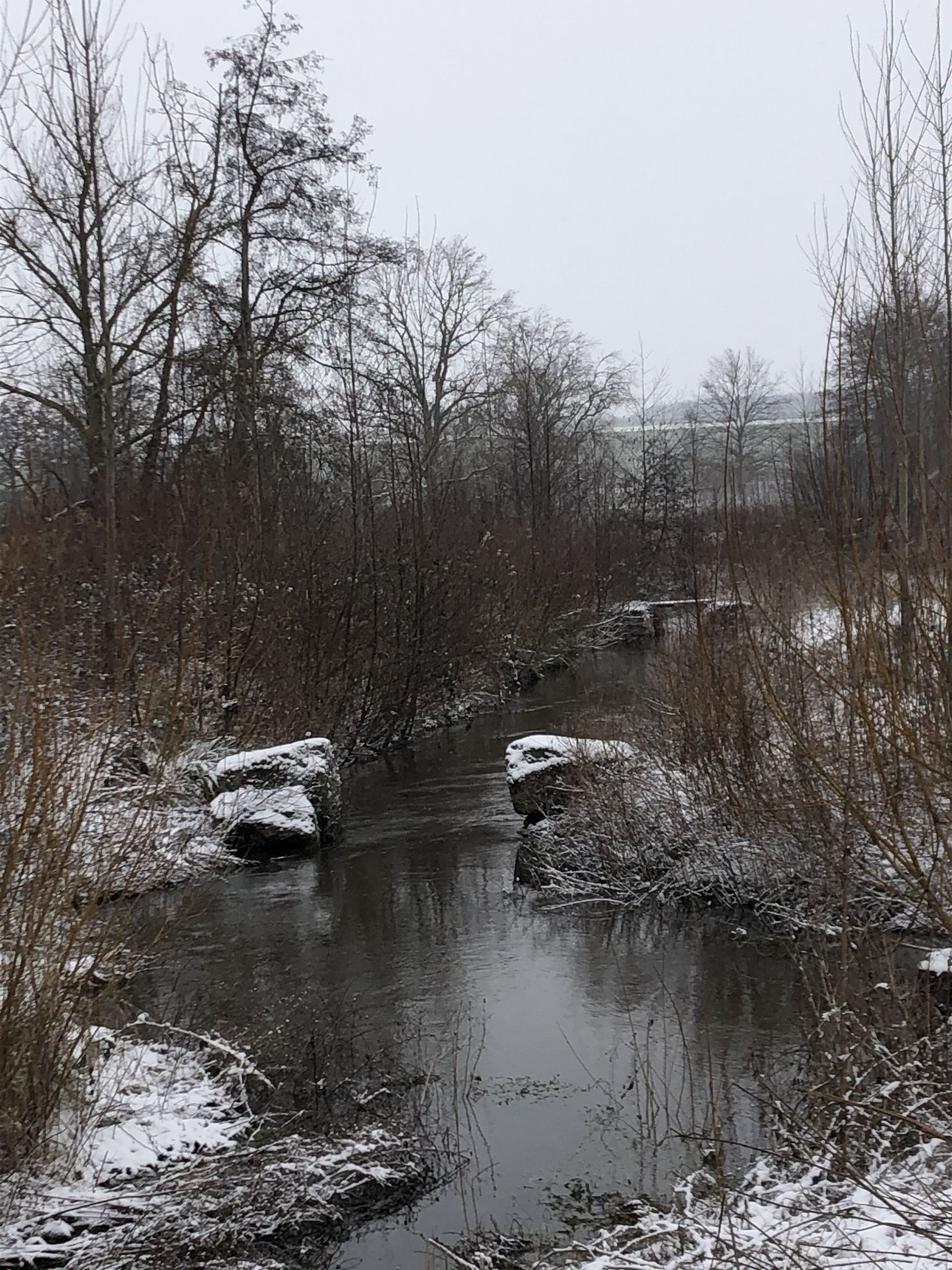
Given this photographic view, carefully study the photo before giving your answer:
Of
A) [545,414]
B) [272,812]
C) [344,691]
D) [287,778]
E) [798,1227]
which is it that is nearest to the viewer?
[798,1227]

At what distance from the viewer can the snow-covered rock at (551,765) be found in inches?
373

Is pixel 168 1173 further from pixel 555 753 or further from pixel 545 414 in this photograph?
pixel 545 414

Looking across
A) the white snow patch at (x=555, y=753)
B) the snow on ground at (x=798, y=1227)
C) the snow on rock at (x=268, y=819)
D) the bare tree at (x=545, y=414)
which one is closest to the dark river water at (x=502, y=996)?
the snow on rock at (x=268, y=819)

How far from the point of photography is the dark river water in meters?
4.77

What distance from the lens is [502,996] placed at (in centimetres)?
680

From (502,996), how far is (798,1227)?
3581 millimetres

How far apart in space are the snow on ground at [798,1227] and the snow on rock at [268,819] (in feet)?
21.1

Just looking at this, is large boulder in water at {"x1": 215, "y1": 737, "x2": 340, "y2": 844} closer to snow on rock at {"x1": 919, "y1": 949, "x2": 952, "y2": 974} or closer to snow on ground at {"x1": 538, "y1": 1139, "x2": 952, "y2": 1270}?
snow on rock at {"x1": 919, "y1": 949, "x2": 952, "y2": 974}

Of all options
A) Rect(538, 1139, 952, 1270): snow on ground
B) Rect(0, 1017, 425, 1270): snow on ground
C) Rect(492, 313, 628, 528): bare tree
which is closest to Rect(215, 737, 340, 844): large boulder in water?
Rect(0, 1017, 425, 1270): snow on ground

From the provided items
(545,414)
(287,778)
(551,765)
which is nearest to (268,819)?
(287,778)

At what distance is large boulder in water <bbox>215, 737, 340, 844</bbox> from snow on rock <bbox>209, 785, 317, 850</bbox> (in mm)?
106

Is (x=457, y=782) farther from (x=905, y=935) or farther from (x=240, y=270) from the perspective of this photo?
(x=240, y=270)

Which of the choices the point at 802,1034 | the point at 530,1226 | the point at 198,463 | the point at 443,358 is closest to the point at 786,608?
the point at 802,1034

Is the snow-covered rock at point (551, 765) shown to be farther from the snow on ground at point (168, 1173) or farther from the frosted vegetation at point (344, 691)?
the snow on ground at point (168, 1173)
